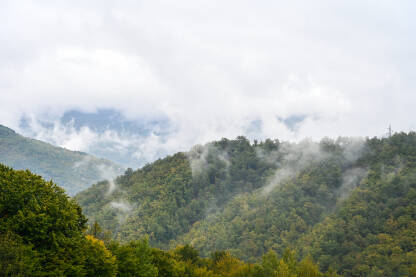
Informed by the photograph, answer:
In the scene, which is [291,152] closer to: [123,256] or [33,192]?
[123,256]

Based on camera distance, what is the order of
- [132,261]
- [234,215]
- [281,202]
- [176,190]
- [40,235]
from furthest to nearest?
[176,190] → [234,215] → [281,202] → [132,261] → [40,235]

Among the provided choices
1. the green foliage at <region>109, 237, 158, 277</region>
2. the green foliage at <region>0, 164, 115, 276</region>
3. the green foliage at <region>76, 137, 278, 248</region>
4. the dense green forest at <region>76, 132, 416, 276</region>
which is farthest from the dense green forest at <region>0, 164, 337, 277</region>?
the green foliage at <region>76, 137, 278, 248</region>

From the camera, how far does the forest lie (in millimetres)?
37562

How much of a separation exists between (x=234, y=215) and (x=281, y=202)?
848 inches

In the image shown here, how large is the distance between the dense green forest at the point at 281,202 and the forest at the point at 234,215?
0.42 m

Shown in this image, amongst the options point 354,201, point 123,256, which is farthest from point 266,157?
point 123,256

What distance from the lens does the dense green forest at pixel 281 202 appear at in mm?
103375

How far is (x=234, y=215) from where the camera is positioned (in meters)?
154

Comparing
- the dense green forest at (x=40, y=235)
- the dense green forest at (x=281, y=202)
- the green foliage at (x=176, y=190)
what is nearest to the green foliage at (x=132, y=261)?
the dense green forest at (x=40, y=235)

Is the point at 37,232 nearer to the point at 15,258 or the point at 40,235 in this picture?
the point at 40,235

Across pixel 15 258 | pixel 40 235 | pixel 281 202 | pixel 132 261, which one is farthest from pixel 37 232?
pixel 281 202

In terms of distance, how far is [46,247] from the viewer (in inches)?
1437

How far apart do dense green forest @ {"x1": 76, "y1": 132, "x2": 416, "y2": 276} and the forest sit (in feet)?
1.37

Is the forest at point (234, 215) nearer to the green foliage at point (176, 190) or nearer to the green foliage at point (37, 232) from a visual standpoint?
the green foliage at point (37, 232)
